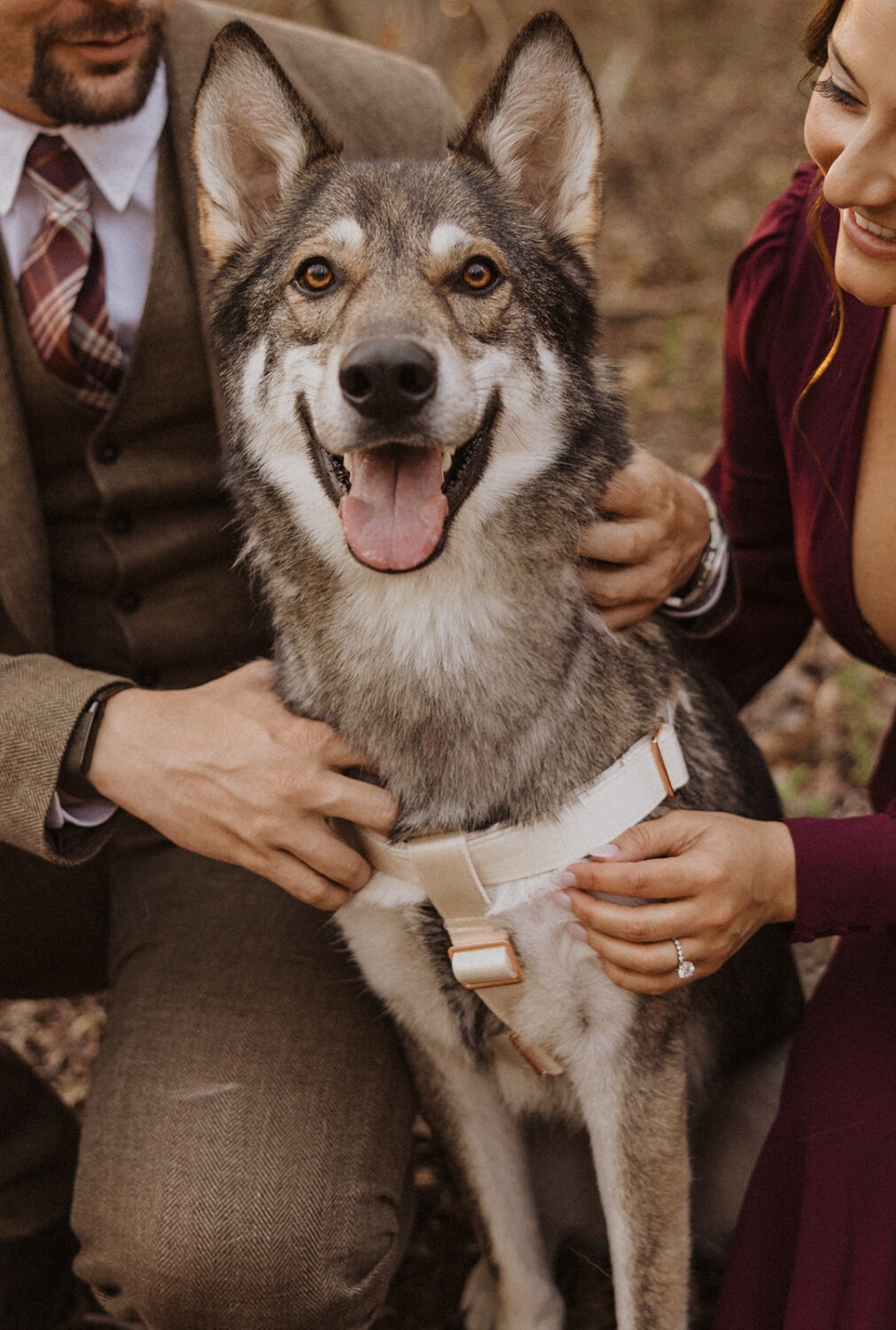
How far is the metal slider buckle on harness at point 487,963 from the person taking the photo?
1797 mm

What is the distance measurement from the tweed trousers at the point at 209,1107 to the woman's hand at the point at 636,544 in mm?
903

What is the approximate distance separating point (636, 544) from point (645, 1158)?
981 millimetres

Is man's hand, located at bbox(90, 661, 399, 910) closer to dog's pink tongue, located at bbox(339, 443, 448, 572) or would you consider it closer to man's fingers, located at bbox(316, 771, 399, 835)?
man's fingers, located at bbox(316, 771, 399, 835)

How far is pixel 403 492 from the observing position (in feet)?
5.74

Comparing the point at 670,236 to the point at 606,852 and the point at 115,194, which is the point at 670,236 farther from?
the point at 606,852

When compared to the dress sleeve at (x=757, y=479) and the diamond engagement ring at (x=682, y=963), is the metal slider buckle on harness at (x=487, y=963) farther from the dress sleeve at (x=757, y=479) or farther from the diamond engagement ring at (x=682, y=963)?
the dress sleeve at (x=757, y=479)

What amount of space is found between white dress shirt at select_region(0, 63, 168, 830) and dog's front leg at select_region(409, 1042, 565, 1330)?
60.4 inches

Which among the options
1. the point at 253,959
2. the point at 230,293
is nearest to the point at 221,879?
the point at 253,959

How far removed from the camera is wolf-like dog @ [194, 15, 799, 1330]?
1825mm

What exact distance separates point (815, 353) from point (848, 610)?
1.50 feet

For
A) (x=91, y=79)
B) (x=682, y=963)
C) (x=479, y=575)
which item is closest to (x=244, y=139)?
(x=91, y=79)

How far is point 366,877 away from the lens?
1964 mm

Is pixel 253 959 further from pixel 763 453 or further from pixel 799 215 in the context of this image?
pixel 799 215

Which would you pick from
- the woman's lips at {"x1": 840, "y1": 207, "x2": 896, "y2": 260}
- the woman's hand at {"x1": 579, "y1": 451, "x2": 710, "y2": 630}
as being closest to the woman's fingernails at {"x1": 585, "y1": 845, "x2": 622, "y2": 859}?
the woman's hand at {"x1": 579, "y1": 451, "x2": 710, "y2": 630}
